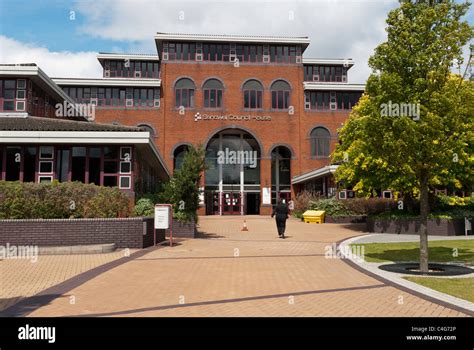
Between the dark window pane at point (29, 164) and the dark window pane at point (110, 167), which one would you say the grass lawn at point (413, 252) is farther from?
the dark window pane at point (29, 164)

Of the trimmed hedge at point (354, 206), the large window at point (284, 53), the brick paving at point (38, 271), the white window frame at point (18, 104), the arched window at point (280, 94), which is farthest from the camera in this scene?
the large window at point (284, 53)

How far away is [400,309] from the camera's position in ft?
22.3

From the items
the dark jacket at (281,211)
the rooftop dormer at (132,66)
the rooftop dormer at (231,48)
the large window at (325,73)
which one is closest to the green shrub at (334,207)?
the dark jacket at (281,211)

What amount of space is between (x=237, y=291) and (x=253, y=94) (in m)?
41.5

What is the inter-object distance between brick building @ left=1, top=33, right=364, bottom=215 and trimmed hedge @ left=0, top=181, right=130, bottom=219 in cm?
3054

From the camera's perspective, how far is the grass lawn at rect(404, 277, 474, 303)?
25.8ft

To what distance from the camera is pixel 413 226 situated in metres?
23.4

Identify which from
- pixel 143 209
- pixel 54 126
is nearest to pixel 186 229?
pixel 143 209

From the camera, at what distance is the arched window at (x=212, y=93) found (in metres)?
47.8

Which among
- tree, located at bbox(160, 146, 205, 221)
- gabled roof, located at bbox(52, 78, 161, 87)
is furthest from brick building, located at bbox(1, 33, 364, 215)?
tree, located at bbox(160, 146, 205, 221)

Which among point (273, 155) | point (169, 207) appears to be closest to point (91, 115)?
point (273, 155)

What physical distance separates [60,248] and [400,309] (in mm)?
10306

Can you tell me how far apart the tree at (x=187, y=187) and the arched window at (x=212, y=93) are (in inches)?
1121

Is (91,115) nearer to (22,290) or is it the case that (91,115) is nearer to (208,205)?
(208,205)
